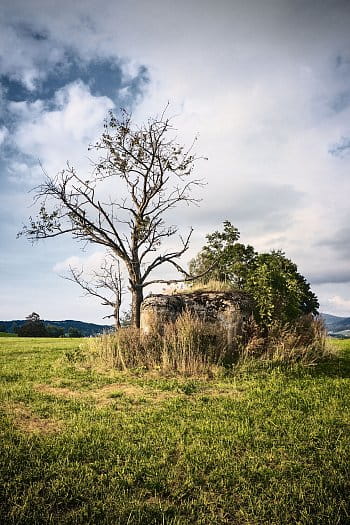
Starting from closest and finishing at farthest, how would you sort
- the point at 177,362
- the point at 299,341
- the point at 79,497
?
the point at 79,497
the point at 177,362
the point at 299,341

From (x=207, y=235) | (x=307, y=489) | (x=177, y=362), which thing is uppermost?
(x=207, y=235)

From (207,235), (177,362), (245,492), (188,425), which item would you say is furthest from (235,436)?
(207,235)

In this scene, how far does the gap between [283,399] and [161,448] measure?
3.34 meters

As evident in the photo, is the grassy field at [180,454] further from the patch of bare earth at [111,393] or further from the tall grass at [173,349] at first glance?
the tall grass at [173,349]

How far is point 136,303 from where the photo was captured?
14812mm

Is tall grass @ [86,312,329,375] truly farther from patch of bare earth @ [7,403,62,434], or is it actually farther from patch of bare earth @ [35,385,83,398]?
patch of bare earth @ [7,403,62,434]

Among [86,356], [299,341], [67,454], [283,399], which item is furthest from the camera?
[86,356]

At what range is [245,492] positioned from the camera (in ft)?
13.0

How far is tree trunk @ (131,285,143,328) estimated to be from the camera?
48.4 feet

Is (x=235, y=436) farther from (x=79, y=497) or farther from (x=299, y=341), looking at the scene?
(x=299, y=341)

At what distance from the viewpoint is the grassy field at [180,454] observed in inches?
144

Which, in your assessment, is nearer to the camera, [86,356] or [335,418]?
[335,418]

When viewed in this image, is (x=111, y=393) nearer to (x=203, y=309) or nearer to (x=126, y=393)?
(x=126, y=393)

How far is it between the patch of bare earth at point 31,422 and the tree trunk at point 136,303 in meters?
7.56
